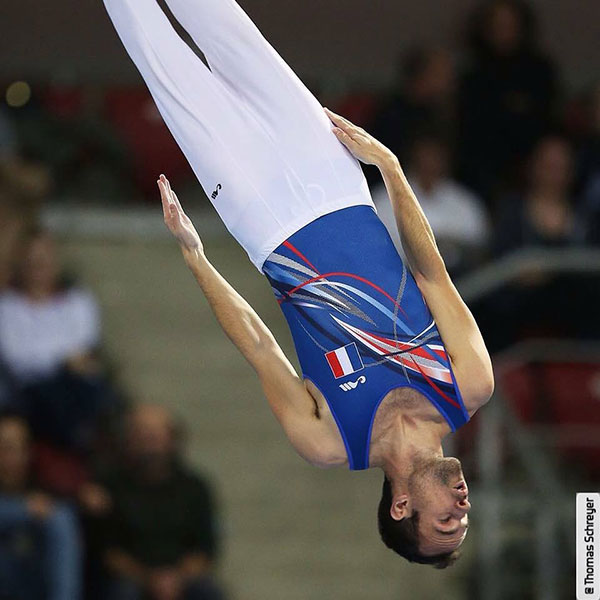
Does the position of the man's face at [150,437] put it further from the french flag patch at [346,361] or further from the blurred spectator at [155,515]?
the french flag patch at [346,361]

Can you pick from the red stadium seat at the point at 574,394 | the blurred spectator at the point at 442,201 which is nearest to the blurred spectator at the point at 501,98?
the blurred spectator at the point at 442,201

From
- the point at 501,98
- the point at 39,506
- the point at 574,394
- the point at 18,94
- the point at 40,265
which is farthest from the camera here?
the point at 18,94

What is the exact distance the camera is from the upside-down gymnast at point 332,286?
5.59 meters

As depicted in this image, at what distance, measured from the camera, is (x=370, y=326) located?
5637 millimetres

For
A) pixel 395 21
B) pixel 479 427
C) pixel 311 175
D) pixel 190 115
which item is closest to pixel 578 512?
pixel 311 175

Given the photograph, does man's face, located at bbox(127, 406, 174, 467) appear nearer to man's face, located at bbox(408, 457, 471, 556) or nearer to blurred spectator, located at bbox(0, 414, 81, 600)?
blurred spectator, located at bbox(0, 414, 81, 600)

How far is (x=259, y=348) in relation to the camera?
224 inches

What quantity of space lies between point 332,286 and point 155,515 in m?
2.68

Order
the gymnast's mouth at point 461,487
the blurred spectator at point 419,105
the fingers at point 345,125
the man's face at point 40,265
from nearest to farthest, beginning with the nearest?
the gymnast's mouth at point 461,487, the fingers at point 345,125, the man's face at point 40,265, the blurred spectator at point 419,105

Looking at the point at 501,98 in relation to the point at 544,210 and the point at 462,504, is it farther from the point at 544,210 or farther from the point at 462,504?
the point at 462,504

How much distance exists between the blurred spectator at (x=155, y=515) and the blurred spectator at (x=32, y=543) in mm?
222

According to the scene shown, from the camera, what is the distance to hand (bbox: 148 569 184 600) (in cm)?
779

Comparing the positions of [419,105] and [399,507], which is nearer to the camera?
[399,507]

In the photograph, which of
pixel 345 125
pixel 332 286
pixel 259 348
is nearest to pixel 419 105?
pixel 345 125
